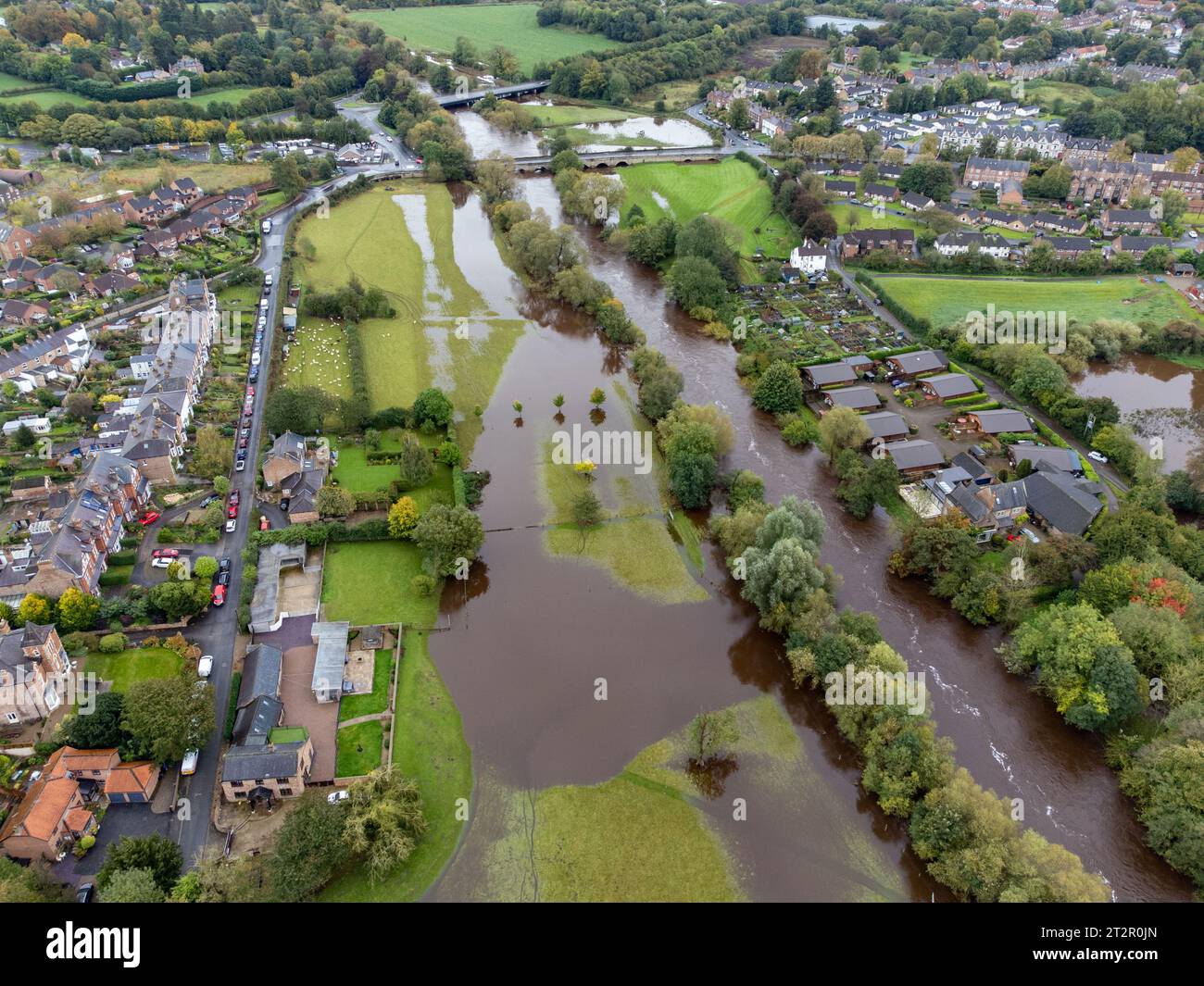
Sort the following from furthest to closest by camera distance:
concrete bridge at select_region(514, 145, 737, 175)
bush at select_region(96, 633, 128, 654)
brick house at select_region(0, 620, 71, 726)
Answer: concrete bridge at select_region(514, 145, 737, 175), bush at select_region(96, 633, 128, 654), brick house at select_region(0, 620, 71, 726)

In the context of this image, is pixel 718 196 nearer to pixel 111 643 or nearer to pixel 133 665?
pixel 111 643

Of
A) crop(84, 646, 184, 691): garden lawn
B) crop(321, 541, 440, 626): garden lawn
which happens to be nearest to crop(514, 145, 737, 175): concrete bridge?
crop(321, 541, 440, 626): garden lawn

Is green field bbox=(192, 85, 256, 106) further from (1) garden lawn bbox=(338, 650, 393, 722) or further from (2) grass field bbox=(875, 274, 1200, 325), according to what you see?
(1) garden lawn bbox=(338, 650, 393, 722)

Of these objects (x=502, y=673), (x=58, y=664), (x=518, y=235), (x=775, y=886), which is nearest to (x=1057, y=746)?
(x=775, y=886)

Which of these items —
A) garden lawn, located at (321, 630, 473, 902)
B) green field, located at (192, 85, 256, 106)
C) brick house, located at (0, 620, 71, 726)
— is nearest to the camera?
garden lawn, located at (321, 630, 473, 902)

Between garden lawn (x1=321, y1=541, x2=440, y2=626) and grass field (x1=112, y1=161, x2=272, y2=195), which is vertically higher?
grass field (x1=112, y1=161, x2=272, y2=195)

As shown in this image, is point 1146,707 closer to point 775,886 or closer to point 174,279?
point 775,886

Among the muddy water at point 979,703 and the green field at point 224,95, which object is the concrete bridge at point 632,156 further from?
the muddy water at point 979,703

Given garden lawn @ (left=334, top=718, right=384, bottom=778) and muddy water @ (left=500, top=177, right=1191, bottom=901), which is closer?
muddy water @ (left=500, top=177, right=1191, bottom=901)
